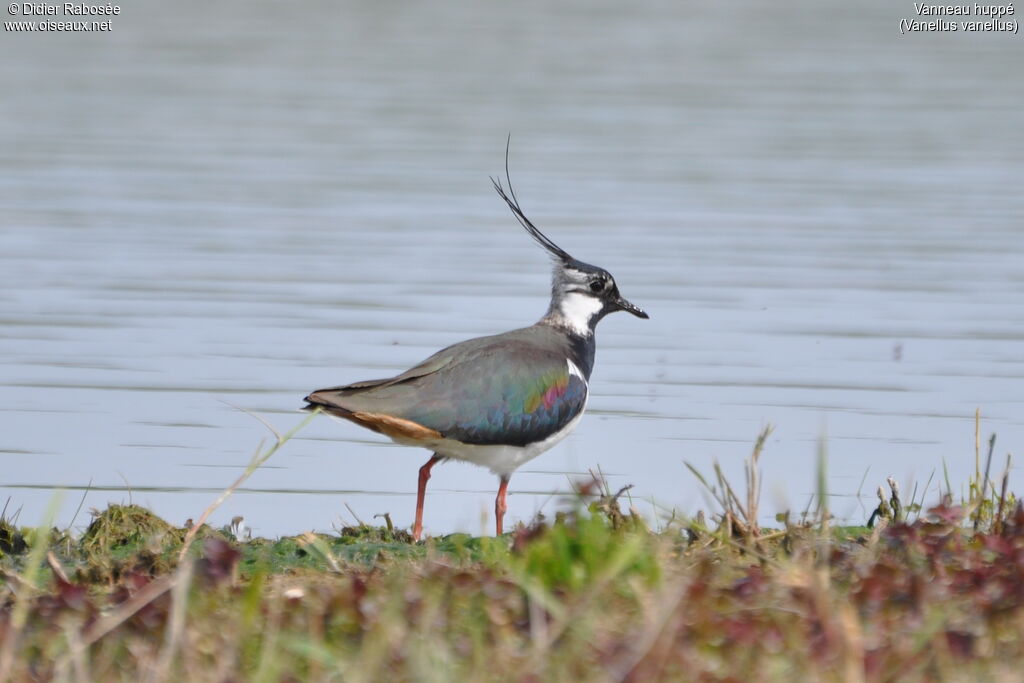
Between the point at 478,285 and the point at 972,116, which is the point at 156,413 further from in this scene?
the point at 972,116

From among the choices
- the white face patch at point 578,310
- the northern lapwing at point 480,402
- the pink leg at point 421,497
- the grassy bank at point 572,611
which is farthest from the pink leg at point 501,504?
the grassy bank at point 572,611

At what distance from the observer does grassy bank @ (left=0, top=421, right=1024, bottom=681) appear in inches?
149

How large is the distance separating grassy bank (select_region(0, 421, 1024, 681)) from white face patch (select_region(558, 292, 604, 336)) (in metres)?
2.59

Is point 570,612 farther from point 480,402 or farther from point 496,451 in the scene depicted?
point 496,451

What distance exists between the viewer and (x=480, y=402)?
6535mm

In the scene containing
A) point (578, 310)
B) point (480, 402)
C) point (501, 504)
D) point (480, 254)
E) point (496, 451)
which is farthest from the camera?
point (480, 254)

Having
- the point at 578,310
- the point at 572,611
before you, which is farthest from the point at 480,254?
the point at 572,611

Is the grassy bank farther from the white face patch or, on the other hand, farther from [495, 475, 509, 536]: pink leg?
the white face patch

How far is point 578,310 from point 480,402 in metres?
1.22

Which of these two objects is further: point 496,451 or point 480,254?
point 480,254

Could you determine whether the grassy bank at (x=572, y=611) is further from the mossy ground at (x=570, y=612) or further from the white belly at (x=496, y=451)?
the white belly at (x=496, y=451)

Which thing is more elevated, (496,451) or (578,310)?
(578,310)

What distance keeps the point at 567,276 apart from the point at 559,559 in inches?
134

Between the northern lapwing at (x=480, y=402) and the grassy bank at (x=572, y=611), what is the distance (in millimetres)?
1263
